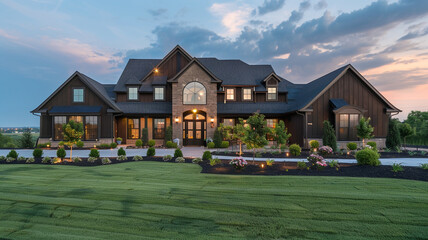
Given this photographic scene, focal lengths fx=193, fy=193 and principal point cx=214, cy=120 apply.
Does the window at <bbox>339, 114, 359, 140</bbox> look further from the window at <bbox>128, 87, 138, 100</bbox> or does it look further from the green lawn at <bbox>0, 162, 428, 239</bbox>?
the window at <bbox>128, 87, 138, 100</bbox>

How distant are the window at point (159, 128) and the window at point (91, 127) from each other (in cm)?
577

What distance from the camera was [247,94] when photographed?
76.1 ft

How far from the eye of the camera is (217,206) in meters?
5.02

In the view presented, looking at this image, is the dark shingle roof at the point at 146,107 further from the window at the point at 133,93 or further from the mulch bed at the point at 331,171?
the mulch bed at the point at 331,171

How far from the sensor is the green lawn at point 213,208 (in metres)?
3.80

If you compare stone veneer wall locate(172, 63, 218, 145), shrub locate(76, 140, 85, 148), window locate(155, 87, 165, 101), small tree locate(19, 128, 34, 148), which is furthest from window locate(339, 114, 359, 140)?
small tree locate(19, 128, 34, 148)

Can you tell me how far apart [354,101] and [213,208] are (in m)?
20.0

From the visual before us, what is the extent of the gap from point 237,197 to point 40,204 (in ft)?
17.6

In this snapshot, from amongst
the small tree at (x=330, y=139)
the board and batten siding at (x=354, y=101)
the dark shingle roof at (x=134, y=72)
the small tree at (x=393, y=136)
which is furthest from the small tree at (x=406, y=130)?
the dark shingle roof at (x=134, y=72)

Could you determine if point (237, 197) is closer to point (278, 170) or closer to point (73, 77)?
point (278, 170)

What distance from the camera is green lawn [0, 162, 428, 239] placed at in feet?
12.5

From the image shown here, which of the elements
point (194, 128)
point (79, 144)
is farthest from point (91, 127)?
point (194, 128)

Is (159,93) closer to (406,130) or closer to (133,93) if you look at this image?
(133,93)

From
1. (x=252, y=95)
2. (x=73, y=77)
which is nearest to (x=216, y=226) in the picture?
(x=252, y=95)
